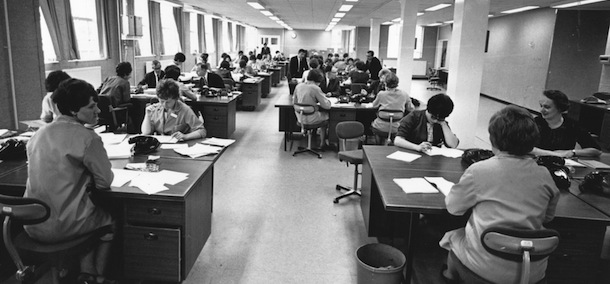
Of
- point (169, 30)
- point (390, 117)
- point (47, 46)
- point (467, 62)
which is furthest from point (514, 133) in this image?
point (169, 30)

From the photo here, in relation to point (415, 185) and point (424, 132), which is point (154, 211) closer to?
point (415, 185)

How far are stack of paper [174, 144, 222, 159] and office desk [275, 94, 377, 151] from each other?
3184 millimetres

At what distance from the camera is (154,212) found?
2.63 metres

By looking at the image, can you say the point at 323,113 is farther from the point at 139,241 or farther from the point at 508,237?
the point at 508,237

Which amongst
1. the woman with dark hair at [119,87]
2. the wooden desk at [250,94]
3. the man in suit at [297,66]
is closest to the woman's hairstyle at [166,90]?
the woman with dark hair at [119,87]

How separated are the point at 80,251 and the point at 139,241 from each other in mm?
326

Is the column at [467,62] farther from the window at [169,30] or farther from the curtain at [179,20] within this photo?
the curtain at [179,20]

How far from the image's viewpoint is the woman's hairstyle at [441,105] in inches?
143

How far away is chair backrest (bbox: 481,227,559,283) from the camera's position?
198 centimetres

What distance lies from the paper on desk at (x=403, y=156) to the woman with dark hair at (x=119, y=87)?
448cm

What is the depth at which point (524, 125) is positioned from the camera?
6.86 feet

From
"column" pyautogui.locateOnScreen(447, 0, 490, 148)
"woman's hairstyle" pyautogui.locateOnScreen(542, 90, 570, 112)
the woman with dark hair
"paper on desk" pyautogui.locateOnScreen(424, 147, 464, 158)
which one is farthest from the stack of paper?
"column" pyautogui.locateOnScreen(447, 0, 490, 148)

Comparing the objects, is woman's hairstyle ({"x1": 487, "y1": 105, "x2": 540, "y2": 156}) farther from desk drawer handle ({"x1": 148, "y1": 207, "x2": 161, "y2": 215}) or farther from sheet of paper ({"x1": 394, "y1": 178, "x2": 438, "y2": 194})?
desk drawer handle ({"x1": 148, "y1": 207, "x2": 161, "y2": 215})

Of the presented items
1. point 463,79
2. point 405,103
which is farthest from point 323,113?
point 463,79
